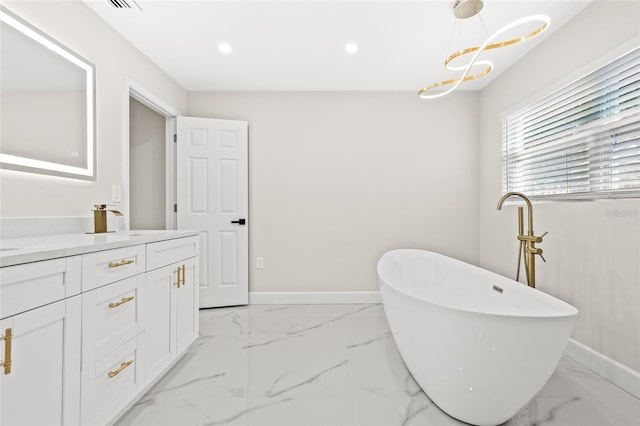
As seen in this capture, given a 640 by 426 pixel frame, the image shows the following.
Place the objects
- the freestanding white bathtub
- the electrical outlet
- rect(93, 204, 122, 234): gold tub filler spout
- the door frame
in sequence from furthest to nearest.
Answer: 1. the door frame
2. the electrical outlet
3. rect(93, 204, 122, 234): gold tub filler spout
4. the freestanding white bathtub

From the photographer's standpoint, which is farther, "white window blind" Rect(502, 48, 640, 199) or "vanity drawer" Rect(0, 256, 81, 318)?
"white window blind" Rect(502, 48, 640, 199)

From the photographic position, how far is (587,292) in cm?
191

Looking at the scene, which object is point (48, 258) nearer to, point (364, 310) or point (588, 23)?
point (364, 310)

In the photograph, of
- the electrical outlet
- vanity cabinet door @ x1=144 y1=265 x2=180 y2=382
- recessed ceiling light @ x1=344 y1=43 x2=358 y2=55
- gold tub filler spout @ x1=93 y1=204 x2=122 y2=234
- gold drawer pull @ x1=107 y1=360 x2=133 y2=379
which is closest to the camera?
gold drawer pull @ x1=107 y1=360 x2=133 y2=379

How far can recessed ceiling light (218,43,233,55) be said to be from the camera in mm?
2379

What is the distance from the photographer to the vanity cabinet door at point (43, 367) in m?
0.91

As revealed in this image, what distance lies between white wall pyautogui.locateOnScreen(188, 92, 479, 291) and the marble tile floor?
3.20ft

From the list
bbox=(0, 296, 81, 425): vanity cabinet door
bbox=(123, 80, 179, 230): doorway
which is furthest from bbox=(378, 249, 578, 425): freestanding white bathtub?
bbox=(123, 80, 179, 230): doorway

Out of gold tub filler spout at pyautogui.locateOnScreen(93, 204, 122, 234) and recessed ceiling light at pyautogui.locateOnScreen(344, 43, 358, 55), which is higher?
recessed ceiling light at pyautogui.locateOnScreen(344, 43, 358, 55)

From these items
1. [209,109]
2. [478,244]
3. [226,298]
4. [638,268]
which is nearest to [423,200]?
[478,244]

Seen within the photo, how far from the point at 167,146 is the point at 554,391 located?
3.73 meters

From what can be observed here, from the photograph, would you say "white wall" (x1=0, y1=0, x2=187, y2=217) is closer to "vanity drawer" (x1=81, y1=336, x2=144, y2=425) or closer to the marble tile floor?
"vanity drawer" (x1=81, y1=336, x2=144, y2=425)

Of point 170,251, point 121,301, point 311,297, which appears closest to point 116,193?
point 170,251

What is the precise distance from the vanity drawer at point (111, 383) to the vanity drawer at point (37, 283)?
373 mm
